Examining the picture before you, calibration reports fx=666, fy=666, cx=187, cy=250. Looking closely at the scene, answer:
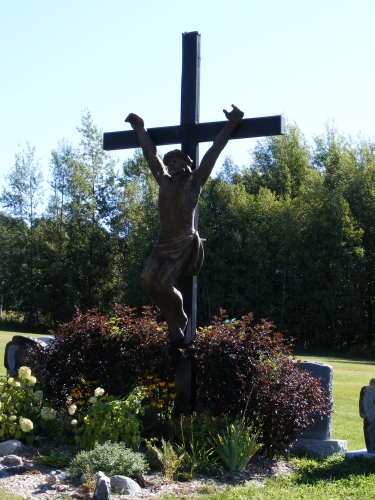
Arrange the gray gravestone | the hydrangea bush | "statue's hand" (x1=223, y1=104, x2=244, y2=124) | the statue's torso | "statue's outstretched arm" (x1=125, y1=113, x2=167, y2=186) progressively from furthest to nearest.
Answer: "statue's outstretched arm" (x1=125, y1=113, x2=167, y2=186), "statue's hand" (x1=223, y1=104, x2=244, y2=124), the gray gravestone, the statue's torso, the hydrangea bush

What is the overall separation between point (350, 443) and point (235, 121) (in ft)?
15.1

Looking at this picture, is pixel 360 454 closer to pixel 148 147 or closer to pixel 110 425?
pixel 110 425

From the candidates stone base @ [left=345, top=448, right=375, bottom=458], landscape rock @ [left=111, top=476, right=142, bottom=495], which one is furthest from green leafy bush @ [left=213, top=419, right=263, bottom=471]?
stone base @ [left=345, top=448, right=375, bottom=458]

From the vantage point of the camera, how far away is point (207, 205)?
1398 inches

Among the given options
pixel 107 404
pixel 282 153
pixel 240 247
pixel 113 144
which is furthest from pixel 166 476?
pixel 282 153

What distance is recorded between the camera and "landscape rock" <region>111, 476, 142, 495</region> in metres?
5.39

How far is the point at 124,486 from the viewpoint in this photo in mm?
5422

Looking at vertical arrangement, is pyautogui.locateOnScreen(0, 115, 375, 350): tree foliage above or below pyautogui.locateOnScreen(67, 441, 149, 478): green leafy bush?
above

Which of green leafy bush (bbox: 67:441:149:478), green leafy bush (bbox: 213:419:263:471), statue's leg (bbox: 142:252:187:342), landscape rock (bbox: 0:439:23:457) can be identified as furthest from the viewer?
statue's leg (bbox: 142:252:187:342)

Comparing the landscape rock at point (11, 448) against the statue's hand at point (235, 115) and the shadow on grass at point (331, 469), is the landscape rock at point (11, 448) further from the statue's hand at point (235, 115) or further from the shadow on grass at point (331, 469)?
the statue's hand at point (235, 115)

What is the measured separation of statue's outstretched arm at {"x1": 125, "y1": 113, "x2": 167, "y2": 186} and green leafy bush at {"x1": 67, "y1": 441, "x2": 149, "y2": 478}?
10.9 feet

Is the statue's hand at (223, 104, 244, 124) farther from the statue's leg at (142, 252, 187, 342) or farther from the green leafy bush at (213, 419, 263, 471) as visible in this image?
the green leafy bush at (213, 419, 263, 471)

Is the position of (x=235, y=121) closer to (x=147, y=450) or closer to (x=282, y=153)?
(x=147, y=450)

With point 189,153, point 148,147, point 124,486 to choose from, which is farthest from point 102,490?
point 148,147
